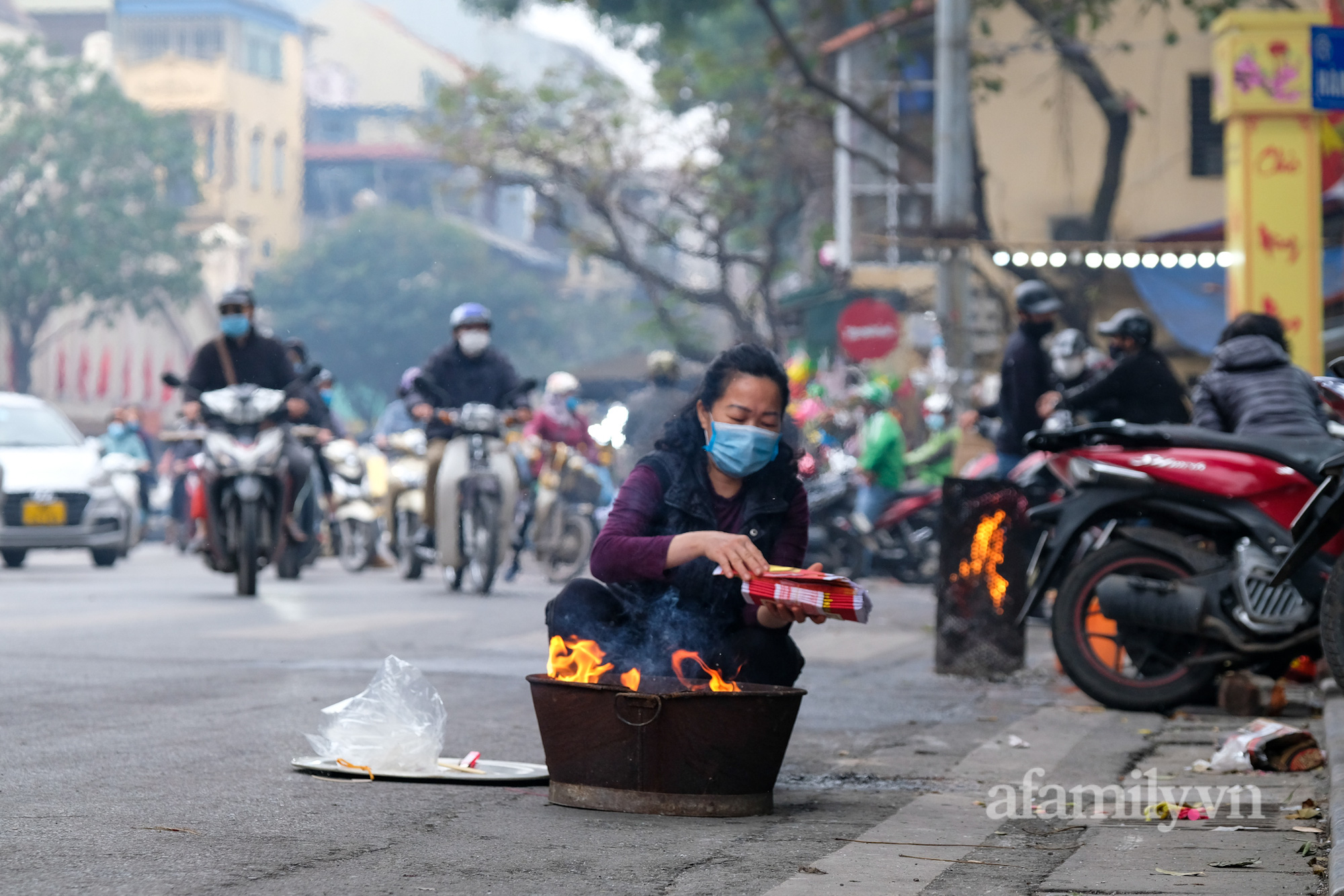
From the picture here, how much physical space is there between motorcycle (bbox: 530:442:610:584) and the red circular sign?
221 inches

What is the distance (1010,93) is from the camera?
2634cm

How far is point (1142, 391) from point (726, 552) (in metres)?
6.41

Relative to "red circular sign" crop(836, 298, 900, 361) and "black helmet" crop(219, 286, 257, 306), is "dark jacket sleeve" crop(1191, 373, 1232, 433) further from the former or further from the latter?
"red circular sign" crop(836, 298, 900, 361)

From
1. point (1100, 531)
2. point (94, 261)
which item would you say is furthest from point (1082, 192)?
point (94, 261)

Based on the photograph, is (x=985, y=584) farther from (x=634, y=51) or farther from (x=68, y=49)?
(x=68, y=49)

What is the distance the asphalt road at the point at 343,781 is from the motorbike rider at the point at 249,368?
4.50 feet

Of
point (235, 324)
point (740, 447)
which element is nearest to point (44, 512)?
point (235, 324)

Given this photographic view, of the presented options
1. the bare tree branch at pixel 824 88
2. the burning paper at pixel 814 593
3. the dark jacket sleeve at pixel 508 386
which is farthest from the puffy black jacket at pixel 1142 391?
the bare tree branch at pixel 824 88

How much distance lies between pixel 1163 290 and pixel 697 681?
53.8 feet

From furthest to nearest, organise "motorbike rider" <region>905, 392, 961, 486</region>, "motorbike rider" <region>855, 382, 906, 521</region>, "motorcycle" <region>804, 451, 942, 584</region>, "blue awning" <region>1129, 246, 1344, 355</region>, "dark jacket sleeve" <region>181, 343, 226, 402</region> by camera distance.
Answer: "blue awning" <region>1129, 246, 1344, 355</region> < "motorbike rider" <region>905, 392, 961, 486</region> < "motorcycle" <region>804, 451, 942, 584</region> < "motorbike rider" <region>855, 382, 906, 521</region> < "dark jacket sleeve" <region>181, 343, 226, 402</region>

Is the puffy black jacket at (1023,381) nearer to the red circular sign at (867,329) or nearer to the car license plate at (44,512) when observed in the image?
the car license plate at (44,512)

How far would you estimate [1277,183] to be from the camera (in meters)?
14.5

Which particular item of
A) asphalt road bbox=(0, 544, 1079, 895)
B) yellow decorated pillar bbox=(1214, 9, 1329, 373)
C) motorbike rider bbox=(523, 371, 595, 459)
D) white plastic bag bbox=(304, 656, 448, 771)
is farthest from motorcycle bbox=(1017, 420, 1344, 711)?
motorbike rider bbox=(523, 371, 595, 459)

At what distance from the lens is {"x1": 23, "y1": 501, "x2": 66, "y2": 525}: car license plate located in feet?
55.2
